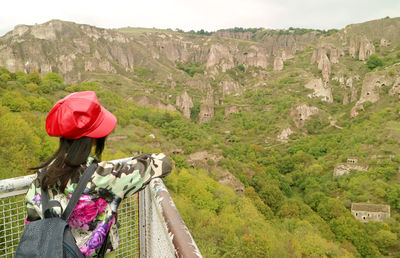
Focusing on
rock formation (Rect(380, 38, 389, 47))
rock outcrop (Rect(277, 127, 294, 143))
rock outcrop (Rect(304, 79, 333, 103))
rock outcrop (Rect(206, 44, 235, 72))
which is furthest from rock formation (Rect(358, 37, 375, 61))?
rock outcrop (Rect(277, 127, 294, 143))

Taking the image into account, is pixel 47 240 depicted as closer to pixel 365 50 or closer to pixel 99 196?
pixel 99 196

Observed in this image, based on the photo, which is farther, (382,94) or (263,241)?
(382,94)

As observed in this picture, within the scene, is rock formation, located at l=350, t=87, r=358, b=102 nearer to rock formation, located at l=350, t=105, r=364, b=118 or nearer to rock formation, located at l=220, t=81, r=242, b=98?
rock formation, located at l=350, t=105, r=364, b=118

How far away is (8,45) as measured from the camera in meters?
77.9

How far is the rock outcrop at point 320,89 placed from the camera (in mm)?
73906

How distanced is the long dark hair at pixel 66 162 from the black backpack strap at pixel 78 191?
5.0 inches

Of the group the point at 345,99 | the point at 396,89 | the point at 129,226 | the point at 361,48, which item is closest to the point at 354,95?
the point at 345,99

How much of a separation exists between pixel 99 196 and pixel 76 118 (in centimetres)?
59

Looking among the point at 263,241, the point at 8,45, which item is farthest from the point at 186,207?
the point at 8,45

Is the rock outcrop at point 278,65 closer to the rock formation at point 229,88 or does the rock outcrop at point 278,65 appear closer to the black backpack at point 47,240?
the rock formation at point 229,88

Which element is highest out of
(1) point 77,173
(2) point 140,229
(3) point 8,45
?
(3) point 8,45

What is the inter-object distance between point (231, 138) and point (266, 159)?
46.3ft

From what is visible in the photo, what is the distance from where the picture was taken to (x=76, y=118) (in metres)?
1.88

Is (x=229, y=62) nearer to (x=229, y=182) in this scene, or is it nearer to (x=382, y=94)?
(x=382, y=94)
